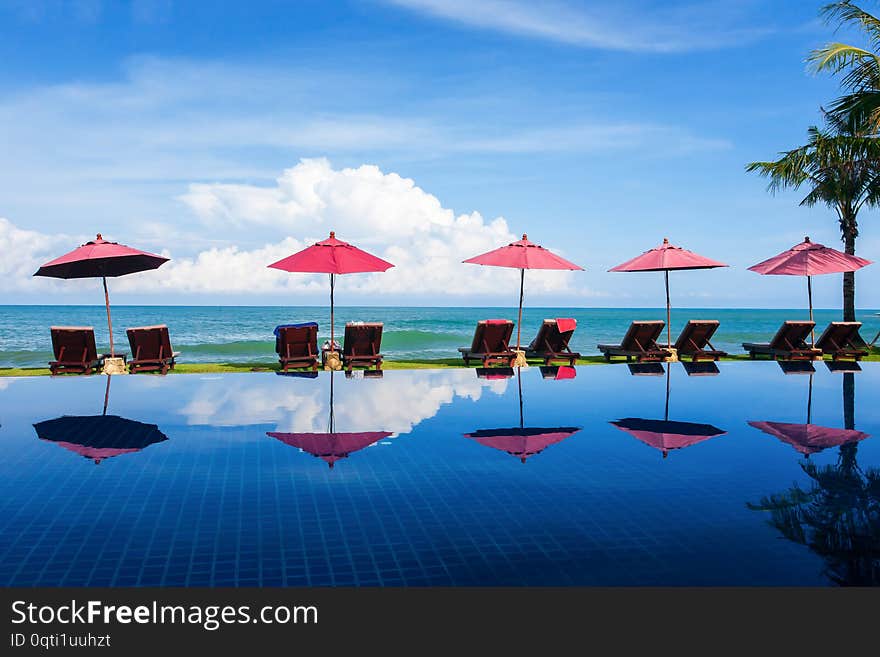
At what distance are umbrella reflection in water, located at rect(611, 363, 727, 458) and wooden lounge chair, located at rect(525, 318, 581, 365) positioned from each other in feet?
18.8

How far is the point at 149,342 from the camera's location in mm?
12148

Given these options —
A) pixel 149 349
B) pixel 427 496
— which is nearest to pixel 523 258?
pixel 149 349

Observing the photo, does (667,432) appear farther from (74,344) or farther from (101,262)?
(101,262)

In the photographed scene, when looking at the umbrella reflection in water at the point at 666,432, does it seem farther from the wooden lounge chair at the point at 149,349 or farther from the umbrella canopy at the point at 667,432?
the wooden lounge chair at the point at 149,349

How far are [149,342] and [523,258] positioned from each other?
691 cm

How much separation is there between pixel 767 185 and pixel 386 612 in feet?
61.9

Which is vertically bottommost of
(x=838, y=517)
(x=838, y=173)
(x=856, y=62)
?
(x=838, y=517)

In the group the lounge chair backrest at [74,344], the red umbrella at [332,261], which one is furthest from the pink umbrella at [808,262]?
the lounge chair backrest at [74,344]

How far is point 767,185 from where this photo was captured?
61.7 feet

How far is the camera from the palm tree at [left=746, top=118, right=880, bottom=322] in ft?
57.4

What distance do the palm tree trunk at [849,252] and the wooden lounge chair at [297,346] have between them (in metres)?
13.8

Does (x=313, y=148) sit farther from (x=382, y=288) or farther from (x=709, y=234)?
(x=709, y=234)

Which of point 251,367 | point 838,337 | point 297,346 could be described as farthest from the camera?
point 838,337

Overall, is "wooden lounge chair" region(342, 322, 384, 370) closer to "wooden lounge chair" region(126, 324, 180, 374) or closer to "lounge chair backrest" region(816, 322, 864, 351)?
"wooden lounge chair" region(126, 324, 180, 374)
